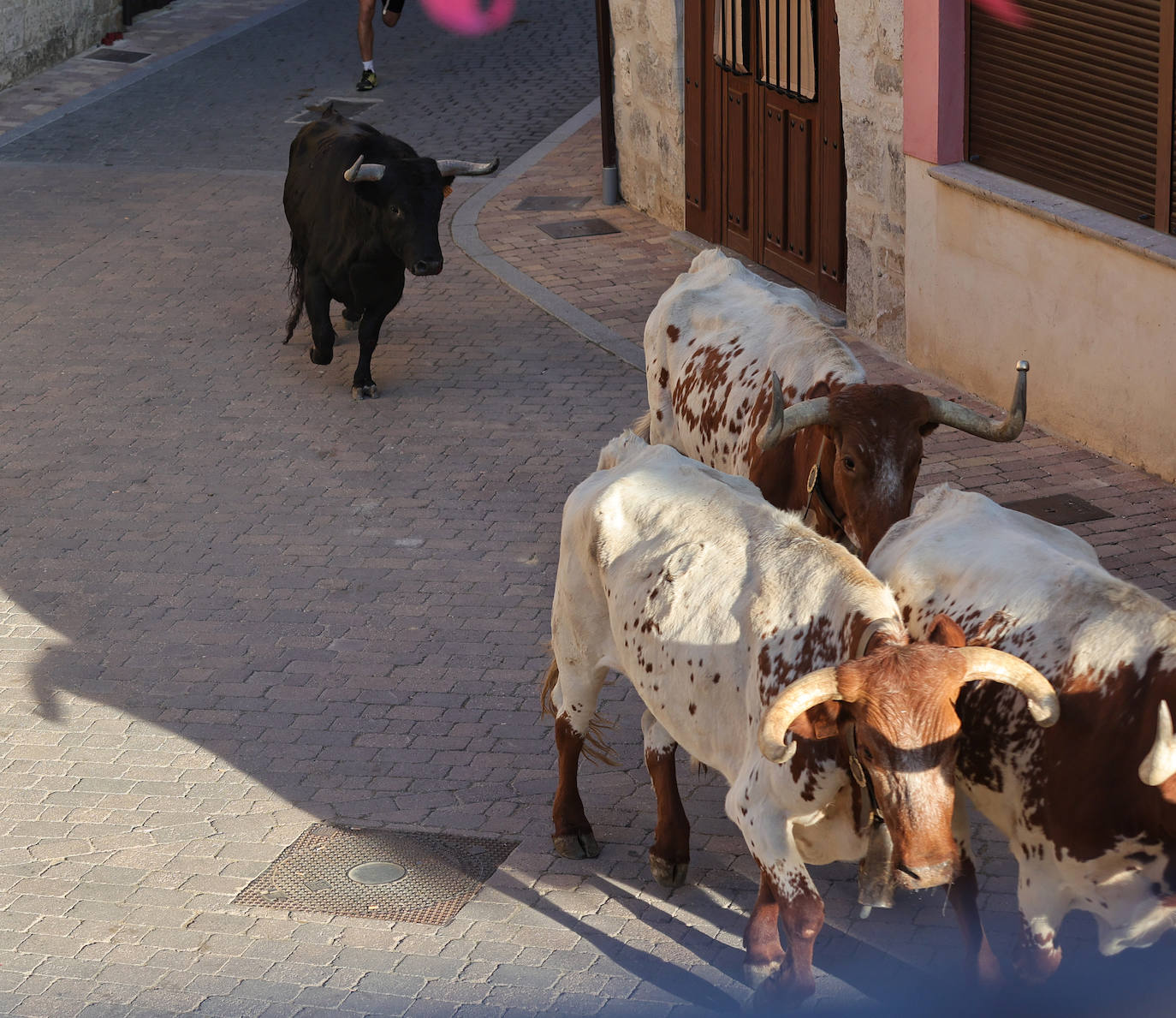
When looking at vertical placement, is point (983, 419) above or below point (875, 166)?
above

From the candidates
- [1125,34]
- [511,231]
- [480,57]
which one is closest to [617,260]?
[511,231]

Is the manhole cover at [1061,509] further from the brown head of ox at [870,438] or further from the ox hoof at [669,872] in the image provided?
the ox hoof at [669,872]

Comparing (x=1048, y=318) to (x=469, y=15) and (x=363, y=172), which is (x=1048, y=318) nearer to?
(x=363, y=172)

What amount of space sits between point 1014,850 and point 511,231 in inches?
421

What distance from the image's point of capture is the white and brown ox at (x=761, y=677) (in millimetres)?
4805

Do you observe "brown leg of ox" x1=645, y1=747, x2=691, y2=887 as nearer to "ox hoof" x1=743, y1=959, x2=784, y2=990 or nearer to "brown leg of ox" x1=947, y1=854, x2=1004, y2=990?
"ox hoof" x1=743, y1=959, x2=784, y2=990

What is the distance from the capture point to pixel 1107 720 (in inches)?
196

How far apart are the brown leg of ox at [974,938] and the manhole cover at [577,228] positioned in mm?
10263

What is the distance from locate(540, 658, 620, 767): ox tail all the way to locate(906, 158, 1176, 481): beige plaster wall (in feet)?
14.2

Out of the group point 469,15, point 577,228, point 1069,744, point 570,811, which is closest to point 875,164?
point 577,228

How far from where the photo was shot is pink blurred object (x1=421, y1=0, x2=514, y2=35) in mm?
23609

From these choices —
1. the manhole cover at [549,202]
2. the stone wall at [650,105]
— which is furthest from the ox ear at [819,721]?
the manhole cover at [549,202]

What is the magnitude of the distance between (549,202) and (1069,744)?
1177cm

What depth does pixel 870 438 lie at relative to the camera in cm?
652
